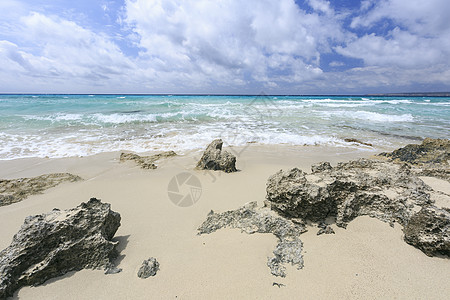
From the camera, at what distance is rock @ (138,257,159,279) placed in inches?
85.4

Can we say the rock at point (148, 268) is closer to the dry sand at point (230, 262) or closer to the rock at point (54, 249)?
the dry sand at point (230, 262)

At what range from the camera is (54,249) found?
7.31 feet

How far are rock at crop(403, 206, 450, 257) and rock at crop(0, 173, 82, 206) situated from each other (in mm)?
6161

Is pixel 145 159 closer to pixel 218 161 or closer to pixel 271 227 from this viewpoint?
pixel 218 161

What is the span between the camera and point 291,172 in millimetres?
2799

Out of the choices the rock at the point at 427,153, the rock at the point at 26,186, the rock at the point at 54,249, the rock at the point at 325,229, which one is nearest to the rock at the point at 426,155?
the rock at the point at 427,153

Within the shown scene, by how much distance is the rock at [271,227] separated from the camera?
7.15 feet

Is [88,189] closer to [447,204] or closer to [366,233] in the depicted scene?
[366,233]

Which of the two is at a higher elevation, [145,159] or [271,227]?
[271,227]

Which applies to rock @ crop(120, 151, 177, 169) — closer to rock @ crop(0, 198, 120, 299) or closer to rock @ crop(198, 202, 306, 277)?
rock @ crop(0, 198, 120, 299)

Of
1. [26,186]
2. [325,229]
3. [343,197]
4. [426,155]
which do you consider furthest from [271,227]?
[426,155]

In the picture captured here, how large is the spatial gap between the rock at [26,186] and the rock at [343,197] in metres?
4.74

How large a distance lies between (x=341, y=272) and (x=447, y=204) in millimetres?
1894

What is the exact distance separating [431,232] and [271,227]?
1.63 m
